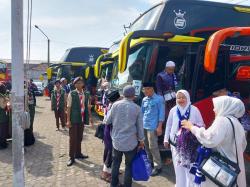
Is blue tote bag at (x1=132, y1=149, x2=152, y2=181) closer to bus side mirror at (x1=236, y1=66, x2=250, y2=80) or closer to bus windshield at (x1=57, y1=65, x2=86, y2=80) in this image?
bus side mirror at (x1=236, y1=66, x2=250, y2=80)

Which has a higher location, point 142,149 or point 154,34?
point 154,34

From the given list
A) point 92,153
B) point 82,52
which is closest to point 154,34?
point 92,153

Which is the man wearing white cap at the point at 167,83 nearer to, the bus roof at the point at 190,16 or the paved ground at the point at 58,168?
the bus roof at the point at 190,16

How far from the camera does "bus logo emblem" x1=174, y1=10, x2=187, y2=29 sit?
789 cm

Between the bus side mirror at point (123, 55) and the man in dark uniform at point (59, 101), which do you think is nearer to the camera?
the bus side mirror at point (123, 55)

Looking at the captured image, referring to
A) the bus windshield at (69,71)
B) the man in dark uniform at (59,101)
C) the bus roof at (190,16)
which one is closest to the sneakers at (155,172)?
the bus roof at (190,16)

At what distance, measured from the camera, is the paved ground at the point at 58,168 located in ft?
19.6

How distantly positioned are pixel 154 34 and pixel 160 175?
2.75 m

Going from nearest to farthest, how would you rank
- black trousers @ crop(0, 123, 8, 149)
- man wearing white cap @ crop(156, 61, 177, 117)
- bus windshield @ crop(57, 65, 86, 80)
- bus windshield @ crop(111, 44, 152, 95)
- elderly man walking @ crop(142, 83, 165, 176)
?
elderly man walking @ crop(142, 83, 165, 176), man wearing white cap @ crop(156, 61, 177, 117), bus windshield @ crop(111, 44, 152, 95), black trousers @ crop(0, 123, 8, 149), bus windshield @ crop(57, 65, 86, 80)

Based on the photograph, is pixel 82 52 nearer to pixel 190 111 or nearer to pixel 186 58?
pixel 186 58

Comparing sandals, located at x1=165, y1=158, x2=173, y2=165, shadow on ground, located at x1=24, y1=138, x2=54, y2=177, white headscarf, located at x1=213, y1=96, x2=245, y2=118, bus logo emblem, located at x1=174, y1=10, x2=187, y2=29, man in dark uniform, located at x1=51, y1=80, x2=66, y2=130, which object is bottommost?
shadow on ground, located at x1=24, y1=138, x2=54, y2=177

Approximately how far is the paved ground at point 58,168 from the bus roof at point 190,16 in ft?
10.6

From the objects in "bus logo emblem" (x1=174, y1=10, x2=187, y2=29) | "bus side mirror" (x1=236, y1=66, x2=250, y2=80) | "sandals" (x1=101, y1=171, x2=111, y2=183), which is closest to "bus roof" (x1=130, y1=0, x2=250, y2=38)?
"bus logo emblem" (x1=174, y1=10, x2=187, y2=29)

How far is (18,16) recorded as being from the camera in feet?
13.2
